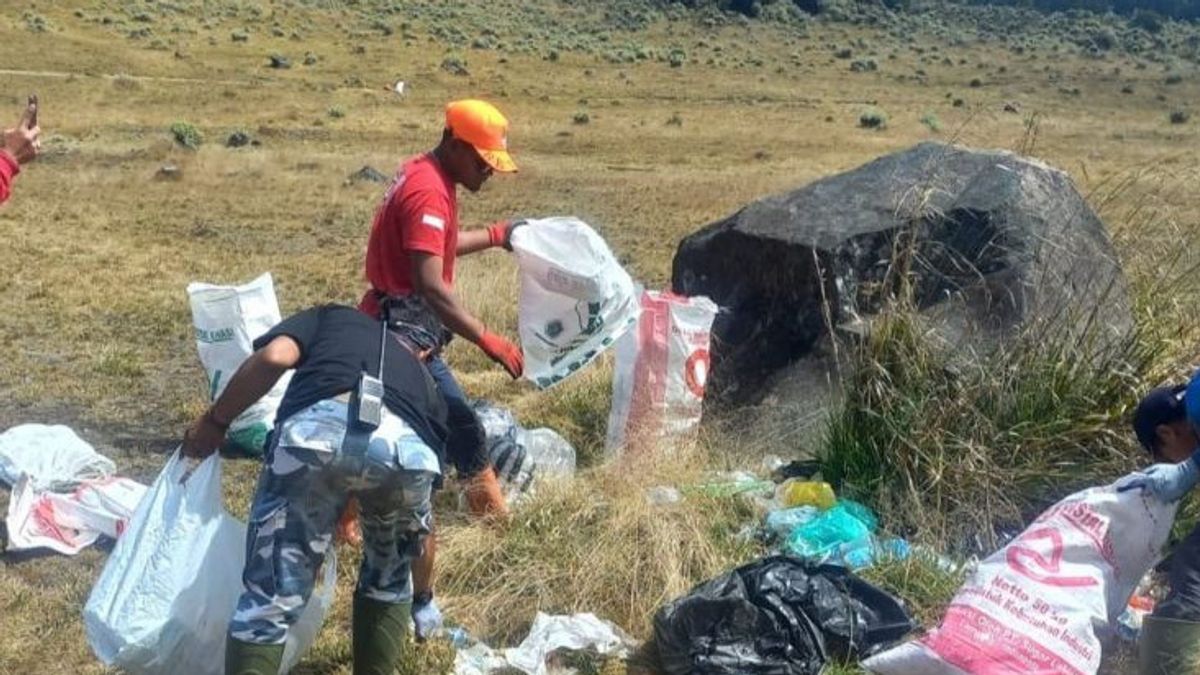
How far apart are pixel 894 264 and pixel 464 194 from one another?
45.6 feet

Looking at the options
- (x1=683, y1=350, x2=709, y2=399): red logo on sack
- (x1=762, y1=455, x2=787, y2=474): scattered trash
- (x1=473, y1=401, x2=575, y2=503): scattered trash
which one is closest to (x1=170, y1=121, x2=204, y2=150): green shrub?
(x1=473, y1=401, x2=575, y2=503): scattered trash

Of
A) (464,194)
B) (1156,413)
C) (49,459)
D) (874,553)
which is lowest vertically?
(464,194)

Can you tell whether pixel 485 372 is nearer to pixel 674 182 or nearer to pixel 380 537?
pixel 380 537

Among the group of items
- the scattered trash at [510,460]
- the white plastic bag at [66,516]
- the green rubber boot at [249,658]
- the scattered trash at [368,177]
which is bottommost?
the scattered trash at [368,177]

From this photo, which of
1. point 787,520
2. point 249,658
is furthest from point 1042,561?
point 249,658

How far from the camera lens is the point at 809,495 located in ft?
18.2

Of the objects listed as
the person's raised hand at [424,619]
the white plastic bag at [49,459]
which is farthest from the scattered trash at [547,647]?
the white plastic bag at [49,459]

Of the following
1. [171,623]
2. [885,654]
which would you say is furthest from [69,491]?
[885,654]

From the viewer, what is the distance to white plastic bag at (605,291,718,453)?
20.9ft

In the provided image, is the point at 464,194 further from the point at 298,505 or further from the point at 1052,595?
the point at 1052,595

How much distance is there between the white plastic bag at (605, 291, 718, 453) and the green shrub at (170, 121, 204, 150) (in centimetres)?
2039

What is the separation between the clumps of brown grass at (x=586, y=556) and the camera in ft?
16.1

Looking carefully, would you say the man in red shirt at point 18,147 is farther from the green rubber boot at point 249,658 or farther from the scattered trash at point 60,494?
the green rubber boot at point 249,658

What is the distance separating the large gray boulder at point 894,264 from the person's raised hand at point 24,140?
3131 millimetres
